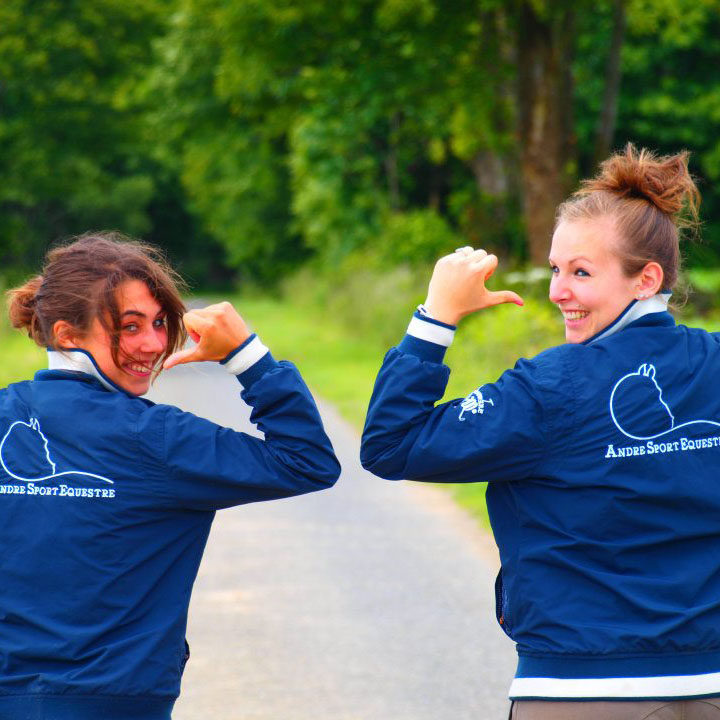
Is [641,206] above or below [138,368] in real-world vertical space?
above

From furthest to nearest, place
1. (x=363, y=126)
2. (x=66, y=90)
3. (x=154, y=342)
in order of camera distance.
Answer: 1. (x=66, y=90)
2. (x=363, y=126)
3. (x=154, y=342)

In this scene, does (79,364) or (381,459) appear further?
(79,364)

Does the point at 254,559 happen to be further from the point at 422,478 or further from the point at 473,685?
the point at 422,478

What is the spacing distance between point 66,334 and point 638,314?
1077mm

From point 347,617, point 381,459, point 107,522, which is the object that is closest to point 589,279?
point 381,459

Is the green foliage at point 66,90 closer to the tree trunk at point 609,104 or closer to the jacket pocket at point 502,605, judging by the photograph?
the tree trunk at point 609,104

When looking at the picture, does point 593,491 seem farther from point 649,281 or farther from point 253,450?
point 253,450

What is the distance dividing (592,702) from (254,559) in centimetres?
601

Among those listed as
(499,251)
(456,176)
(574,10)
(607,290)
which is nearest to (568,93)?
(574,10)

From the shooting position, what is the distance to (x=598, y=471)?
230cm

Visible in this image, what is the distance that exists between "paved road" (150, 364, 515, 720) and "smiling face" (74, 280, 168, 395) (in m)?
3.05

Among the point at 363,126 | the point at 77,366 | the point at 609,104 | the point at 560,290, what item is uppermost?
the point at 363,126

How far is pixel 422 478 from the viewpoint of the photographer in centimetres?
238

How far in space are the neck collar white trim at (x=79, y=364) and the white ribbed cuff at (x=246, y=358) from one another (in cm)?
Result: 24
